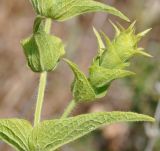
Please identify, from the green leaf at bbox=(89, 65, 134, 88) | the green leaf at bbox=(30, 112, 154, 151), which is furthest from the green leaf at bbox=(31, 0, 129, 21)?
the green leaf at bbox=(30, 112, 154, 151)

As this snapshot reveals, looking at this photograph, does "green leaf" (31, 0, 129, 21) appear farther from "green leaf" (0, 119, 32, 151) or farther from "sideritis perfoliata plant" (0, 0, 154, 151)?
"green leaf" (0, 119, 32, 151)

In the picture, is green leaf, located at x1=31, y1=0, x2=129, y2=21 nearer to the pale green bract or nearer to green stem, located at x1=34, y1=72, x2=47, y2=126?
the pale green bract

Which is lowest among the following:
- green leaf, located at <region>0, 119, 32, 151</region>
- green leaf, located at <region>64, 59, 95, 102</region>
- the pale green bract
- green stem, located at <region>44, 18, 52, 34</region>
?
green leaf, located at <region>0, 119, 32, 151</region>

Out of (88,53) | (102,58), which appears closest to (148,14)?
(88,53)

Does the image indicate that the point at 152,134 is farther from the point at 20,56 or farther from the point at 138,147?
the point at 20,56

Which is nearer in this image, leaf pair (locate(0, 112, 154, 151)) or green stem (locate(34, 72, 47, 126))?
leaf pair (locate(0, 112, 154, 151))

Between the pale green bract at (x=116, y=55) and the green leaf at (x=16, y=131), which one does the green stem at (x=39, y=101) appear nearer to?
the green leaf at (x=16, y=131)

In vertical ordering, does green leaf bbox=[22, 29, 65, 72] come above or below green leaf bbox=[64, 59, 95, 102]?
above

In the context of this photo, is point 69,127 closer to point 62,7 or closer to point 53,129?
point 53,129
